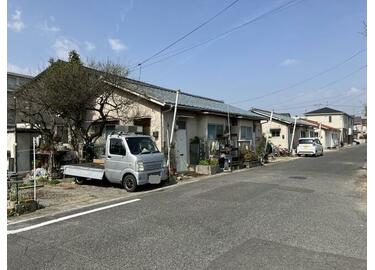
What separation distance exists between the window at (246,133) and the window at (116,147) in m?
13.8

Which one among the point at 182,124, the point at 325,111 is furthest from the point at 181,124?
the point at 325,111

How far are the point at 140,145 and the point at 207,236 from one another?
677cm

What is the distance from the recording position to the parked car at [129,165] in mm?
11445

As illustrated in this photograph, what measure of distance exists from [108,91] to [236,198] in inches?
365

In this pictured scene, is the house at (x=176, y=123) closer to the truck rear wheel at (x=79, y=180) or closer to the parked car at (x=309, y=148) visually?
the truck rear wheel at (x=79, y=180)

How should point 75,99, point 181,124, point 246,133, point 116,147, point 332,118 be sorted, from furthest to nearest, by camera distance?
point 332,118, point 246,133, point 181,124, point 75,99, point 116,147

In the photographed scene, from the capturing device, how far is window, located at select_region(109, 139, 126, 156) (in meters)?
11.9

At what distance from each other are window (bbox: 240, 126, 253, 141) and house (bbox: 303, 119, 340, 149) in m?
25.7

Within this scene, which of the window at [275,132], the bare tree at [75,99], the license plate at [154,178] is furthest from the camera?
the window at [275,132]

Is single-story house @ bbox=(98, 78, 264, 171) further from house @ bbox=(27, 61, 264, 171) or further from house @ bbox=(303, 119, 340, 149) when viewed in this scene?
house @ bbox=(303, 119, 340, 149)

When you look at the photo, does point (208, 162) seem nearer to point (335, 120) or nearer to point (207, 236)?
point (207, 236)

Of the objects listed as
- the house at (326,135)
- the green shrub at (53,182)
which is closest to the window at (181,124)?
the green shrub at (53,182)

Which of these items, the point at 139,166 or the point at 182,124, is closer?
the point at 139,166

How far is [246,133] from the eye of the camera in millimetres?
25312
